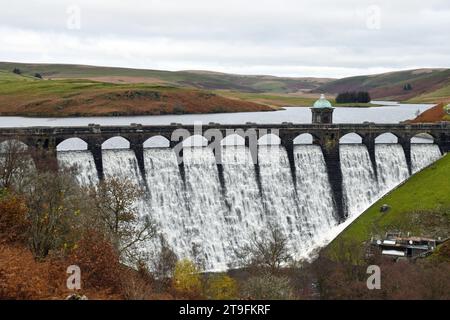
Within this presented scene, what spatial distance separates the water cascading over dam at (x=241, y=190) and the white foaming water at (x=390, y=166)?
18 cm

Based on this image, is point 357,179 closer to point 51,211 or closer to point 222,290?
point 222,290

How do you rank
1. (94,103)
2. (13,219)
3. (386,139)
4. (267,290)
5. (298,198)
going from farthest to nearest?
1. (94,103)
2. (386,139)
3. (298,198)
4. (13,219)
5. (267,290)

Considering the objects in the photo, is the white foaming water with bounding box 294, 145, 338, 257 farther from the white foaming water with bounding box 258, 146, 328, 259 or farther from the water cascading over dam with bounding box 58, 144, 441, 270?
the white foaming water with bounding box 258, 146, 328, 259

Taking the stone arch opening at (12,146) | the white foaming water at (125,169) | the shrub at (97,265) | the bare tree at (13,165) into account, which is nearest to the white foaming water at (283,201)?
the white foaming water at (125,169)

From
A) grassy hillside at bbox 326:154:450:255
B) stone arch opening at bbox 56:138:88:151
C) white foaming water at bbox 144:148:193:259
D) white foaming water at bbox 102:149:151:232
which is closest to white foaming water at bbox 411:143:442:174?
grassy hillside at bbox 326:154:450:255

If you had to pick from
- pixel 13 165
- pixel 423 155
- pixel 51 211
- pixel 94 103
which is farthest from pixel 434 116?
pixel 51 211

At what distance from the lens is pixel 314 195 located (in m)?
105

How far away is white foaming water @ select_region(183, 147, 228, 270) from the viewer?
92.7 metres

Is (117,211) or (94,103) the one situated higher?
(94,103)

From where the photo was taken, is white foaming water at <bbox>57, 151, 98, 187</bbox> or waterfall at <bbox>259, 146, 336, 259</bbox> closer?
white foaming water at <bbox>57, 151, 98, 187</bbox>

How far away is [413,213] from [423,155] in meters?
21.4

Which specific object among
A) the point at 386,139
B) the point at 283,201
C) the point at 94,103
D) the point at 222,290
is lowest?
the point at 222,290

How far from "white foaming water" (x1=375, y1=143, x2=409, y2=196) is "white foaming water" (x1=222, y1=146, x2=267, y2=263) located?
24867 millimetres
